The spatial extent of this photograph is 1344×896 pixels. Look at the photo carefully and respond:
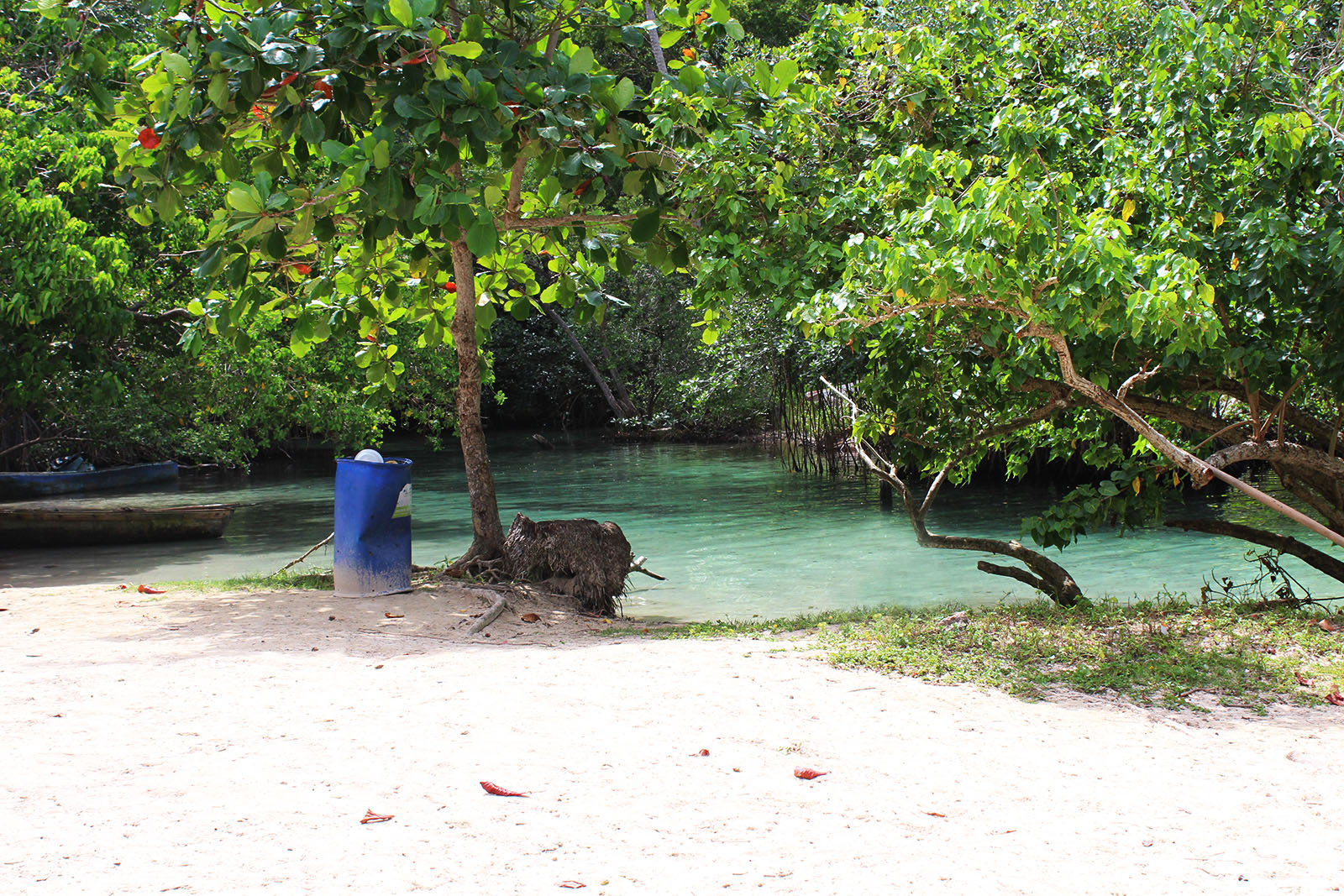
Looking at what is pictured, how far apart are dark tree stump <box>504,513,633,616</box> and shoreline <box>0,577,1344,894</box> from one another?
2.71m

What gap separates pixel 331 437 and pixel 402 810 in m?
16.2

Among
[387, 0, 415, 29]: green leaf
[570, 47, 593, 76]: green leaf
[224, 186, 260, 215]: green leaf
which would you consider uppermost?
[570, 47, 593, 76]: green leaf

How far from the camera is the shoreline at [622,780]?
2.85 m

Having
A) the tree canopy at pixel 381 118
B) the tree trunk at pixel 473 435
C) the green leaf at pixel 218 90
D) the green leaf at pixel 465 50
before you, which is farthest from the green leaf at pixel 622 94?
the tree trunk at pixel 473 435

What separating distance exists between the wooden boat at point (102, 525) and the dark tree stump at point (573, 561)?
20.7ft

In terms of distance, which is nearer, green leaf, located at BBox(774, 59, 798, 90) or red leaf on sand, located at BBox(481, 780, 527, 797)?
red leaf on sand, located at BBox(481, 780, 527, 797)

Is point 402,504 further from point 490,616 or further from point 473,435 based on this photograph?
point 473,435

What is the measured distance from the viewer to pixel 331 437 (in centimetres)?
1858

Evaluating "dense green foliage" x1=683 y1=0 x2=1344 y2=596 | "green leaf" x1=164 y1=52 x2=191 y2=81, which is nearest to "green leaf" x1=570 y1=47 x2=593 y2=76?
"dense green foliage" x1=683 y1=0 x2=1344 y2=596

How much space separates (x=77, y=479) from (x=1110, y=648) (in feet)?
60.5

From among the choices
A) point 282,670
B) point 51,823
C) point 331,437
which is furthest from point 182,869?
point 331,437

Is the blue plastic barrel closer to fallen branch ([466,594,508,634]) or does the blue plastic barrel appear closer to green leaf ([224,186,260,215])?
fallen branch ([466,594,508,634])

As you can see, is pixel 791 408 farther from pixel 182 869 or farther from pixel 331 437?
pixel 182 869

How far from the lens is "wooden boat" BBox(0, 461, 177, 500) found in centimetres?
1744
